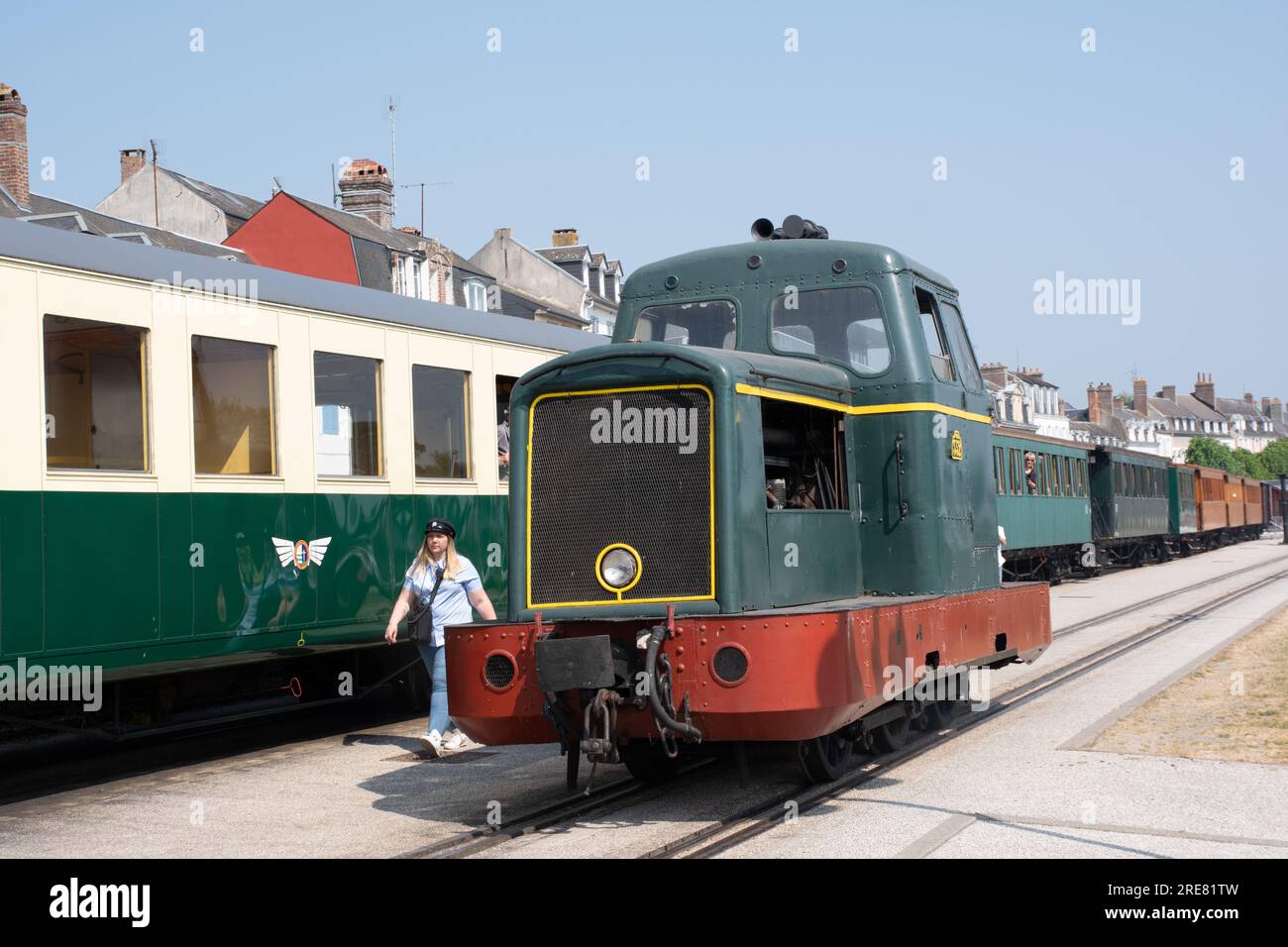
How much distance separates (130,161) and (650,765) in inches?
1459

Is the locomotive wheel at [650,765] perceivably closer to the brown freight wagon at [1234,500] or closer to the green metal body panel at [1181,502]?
the green metal body panel at [1181,502]

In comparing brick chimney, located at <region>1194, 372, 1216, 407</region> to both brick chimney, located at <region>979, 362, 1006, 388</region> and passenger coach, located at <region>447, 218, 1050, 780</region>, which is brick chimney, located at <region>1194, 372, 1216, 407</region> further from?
passenger coach, located at <region>447, 218, 1050, 780</region>

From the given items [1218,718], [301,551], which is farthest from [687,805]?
[1218,718]

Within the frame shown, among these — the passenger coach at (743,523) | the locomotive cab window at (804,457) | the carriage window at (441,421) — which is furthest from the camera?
the carriage window at (441,421)

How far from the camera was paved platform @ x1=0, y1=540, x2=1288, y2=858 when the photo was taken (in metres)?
6.61

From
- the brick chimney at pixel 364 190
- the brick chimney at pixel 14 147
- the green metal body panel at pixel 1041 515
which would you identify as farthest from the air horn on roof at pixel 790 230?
the brick chimney at pixel 364 190

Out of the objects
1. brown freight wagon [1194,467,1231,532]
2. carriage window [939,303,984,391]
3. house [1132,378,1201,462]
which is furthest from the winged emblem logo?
house [1132,378,1201,462]

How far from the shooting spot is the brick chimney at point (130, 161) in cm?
4041

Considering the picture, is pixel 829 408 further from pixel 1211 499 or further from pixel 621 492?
pixel 1211 499

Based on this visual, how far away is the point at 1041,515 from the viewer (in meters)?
28.5

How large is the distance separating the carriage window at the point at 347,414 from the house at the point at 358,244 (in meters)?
24.7
